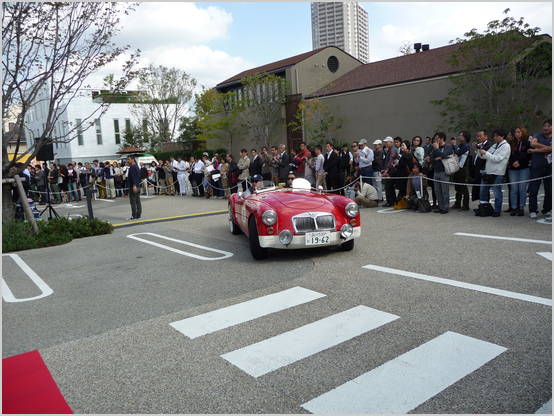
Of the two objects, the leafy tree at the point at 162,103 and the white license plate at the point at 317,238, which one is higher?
the leafy tree at the point at 162,103

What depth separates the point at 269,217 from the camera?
6.78 m

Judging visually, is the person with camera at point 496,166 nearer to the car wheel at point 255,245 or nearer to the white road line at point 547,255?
the white road line at point 547,255

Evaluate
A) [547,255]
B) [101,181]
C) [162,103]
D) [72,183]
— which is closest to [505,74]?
[547,255]

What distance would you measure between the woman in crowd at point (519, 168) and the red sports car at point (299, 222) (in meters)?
4.40

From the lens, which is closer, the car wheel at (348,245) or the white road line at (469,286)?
the white road line at (469,286)

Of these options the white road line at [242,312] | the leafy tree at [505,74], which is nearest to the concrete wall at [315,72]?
the leafy tree at [505,74]

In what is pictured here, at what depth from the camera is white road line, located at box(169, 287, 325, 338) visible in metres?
4.40

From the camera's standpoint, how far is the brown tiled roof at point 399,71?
22750 millimetres

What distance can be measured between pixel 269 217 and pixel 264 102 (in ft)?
86.6

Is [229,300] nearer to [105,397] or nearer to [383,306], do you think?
[383,306]

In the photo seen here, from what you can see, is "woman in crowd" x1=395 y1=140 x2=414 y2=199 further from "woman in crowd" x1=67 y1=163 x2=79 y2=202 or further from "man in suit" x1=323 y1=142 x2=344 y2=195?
"woman in crowd" x1=67 y1=163 x2=79 y2=202

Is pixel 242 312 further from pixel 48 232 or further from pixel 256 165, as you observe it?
pixel 256 165

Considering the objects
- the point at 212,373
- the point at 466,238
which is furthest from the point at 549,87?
the point at 212,373

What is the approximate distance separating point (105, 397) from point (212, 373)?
79 cm
